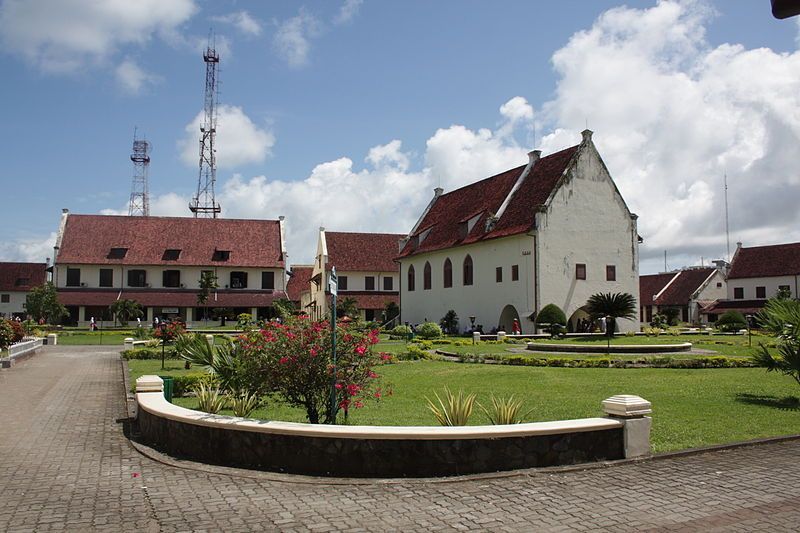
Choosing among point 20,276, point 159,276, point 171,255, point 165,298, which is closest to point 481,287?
point 165,298

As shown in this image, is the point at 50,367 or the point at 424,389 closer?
the point at 424,389

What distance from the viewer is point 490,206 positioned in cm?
4488

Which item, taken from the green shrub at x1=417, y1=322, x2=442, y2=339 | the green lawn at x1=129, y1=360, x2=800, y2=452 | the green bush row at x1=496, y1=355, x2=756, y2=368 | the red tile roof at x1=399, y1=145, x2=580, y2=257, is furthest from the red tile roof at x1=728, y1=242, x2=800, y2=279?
the green lawn at x1=129, y1=360, x2=800, y2=452

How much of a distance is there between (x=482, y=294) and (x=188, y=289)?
29460 millimetres

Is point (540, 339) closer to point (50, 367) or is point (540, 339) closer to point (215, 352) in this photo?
point (50, 367)

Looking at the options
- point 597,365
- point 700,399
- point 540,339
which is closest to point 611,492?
point 700,399

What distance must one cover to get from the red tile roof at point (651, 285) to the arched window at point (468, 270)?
37411 mm

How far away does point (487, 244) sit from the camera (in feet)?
140

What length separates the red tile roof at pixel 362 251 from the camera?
62.5 m

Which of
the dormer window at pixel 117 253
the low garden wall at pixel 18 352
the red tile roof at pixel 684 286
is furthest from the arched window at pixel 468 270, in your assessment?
the red tile roof at pixel 684 286

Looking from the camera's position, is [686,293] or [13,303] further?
[13,303]

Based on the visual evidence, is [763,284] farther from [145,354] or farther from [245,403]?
[245,403]

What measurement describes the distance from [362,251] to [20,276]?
A: 134 feet

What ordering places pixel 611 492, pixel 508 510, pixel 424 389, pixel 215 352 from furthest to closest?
pixel 424 389 < pixel 215 352 < pixel 611 492 < pixel 508 510
